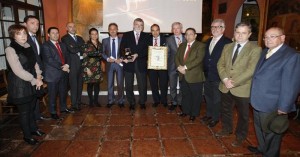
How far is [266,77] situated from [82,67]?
11.7 ft

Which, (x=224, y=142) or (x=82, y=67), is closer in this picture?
(x=224, y=142)

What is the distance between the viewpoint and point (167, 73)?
4859mm

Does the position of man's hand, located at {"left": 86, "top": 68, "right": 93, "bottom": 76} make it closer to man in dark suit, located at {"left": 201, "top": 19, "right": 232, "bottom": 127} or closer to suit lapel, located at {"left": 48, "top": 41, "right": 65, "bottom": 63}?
suit lapel, located at {"left": 48, "top": 41, "right": 65, "bottom": 63}

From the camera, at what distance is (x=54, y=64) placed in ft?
Result: 13.7

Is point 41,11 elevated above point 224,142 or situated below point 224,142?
above

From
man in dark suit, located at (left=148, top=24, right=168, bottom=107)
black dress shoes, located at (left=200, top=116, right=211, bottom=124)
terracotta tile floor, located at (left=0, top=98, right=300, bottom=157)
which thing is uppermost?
man in dark suit, located at (left=148, top=24, right=168, bottom=107)

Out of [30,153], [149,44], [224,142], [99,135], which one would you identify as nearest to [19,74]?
[30,153]

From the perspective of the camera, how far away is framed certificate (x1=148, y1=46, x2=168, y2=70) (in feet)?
15.2

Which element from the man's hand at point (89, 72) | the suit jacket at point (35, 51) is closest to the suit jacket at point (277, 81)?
the man's hand at point (89, 72)

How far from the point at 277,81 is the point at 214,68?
49.5 inches

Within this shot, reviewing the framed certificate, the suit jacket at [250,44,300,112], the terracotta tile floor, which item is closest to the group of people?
the suit jacket at [250,44,300,112]

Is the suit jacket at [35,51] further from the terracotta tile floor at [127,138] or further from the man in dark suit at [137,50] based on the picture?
the man in dark suit at [137,50]

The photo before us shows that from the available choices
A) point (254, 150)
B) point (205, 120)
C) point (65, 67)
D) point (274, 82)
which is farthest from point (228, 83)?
point (65, 67)

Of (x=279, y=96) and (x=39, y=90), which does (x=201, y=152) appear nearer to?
(x=279, y=96)
